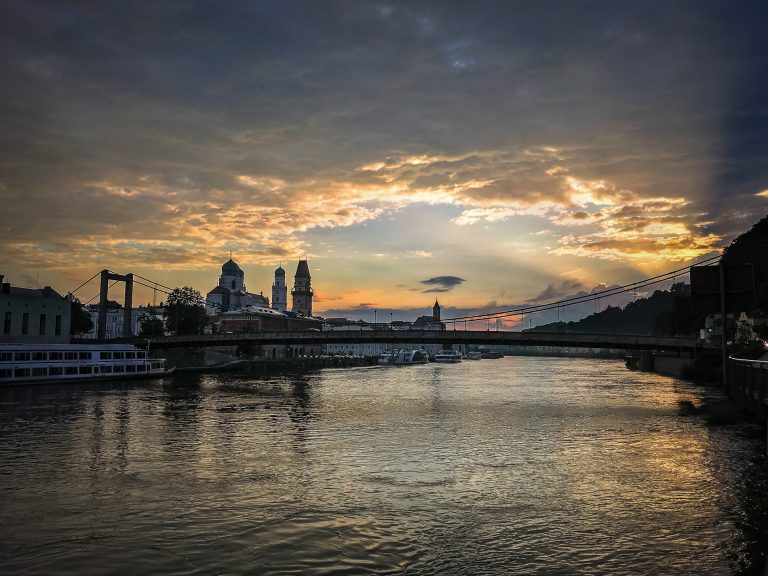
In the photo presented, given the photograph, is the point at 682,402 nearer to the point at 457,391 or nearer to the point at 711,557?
the point at 457,391

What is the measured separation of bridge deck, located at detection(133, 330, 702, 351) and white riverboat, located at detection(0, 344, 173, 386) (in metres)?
12.7

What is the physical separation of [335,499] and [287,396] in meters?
37.8

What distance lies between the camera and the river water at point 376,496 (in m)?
12.2

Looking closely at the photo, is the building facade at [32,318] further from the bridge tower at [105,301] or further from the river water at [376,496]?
the river water at [376,496]

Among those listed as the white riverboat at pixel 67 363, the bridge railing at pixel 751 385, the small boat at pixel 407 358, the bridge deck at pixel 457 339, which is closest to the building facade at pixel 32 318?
the white riverboat at pixel 67 363

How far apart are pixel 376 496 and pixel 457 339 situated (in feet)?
201

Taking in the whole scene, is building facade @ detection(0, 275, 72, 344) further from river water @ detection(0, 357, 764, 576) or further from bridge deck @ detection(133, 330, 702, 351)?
river water @ detection(0, 357, 764, 576)

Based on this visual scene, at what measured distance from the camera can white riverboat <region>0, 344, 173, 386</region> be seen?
59938mm

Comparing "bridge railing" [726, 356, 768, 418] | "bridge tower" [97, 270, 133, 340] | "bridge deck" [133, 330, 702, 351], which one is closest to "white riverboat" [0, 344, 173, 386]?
"bridge deck" [133, 330, 702, 351]

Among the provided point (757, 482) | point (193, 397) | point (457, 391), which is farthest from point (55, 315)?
point (757, 482)

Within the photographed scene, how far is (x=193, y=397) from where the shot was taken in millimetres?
51719

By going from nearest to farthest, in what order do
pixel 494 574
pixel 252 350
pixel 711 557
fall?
pixel 494 574 < pixel 711 557 < pixel 252 350

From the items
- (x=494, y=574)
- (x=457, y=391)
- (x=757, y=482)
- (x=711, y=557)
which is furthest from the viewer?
(x=457, y=391)

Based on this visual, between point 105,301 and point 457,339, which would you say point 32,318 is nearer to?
point 105,301
